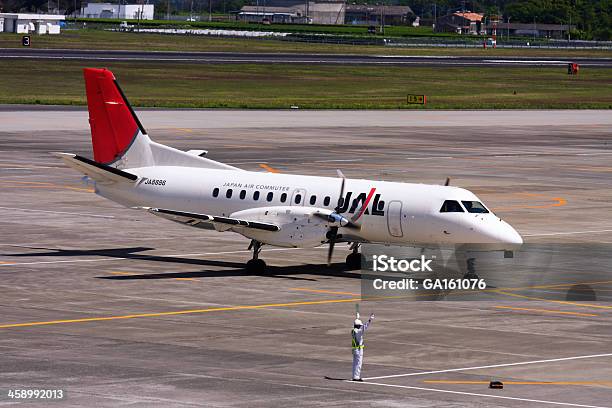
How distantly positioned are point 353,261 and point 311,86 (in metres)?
112

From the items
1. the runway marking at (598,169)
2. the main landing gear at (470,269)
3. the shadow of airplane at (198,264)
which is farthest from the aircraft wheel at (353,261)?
the runway marking at (598,169)

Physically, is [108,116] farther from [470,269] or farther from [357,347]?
[357,347]

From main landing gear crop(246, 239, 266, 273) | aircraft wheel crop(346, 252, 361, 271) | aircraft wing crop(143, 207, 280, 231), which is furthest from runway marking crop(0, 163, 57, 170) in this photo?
aircraft wheel crop(346, 252, 361, 271)

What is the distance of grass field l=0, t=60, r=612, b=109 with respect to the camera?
135m

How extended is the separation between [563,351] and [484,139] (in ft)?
238

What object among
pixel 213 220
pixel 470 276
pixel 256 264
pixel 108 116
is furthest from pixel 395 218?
pixel 108 116

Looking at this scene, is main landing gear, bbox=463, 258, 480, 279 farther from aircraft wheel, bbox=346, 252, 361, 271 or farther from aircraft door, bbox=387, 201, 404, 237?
aircraft wheel, bbox=346, 252, 361, 271

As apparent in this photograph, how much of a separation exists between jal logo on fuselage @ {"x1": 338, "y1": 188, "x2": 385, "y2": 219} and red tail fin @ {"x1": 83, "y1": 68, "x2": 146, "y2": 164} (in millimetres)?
9643

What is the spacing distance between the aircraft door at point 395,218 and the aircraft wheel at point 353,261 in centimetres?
287

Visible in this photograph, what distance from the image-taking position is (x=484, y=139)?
101812 millimetres

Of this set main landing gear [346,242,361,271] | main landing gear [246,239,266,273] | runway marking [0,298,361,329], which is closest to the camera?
runway marking [0,298,361,329]

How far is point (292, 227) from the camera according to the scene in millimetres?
41625

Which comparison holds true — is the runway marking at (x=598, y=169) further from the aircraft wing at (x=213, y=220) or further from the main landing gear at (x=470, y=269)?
the aircraft wing at (x=213, y=220)

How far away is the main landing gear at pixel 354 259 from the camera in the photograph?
144 feet
